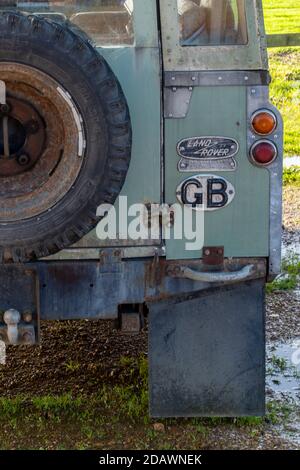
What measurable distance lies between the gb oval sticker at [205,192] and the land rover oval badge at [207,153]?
5 cm

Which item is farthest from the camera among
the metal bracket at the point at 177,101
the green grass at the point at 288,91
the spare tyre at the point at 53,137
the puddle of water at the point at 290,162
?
the green grass at the point at 288,91

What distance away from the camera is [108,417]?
4.81 meters

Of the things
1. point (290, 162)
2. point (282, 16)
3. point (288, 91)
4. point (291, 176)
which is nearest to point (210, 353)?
point (291, 176)

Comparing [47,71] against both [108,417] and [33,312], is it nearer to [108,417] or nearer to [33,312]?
[33,312]

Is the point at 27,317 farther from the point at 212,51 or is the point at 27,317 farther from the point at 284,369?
the point at 284,369

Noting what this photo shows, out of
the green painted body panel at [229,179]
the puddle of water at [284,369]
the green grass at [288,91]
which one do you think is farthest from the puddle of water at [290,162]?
the green painted body panel at [229,179]

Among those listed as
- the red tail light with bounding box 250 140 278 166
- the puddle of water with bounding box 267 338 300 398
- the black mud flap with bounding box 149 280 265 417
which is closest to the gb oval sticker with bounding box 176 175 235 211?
the red tail light with bounding box 250 140 278 166

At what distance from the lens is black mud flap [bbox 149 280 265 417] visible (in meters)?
4.48

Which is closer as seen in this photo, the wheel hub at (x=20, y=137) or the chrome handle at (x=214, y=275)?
the wheel hub at (x=20, y=137)

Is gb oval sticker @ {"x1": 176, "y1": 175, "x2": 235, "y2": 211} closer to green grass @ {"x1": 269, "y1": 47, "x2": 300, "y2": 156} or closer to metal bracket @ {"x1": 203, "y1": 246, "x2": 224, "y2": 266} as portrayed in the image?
metal bracket @ {"x1": 203, "y1": 246, "x2": 224, "y2": 266}

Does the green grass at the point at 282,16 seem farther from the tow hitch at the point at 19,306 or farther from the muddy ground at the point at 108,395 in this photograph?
the tow hitch at the point at 19,306

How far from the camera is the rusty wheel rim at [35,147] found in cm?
399
